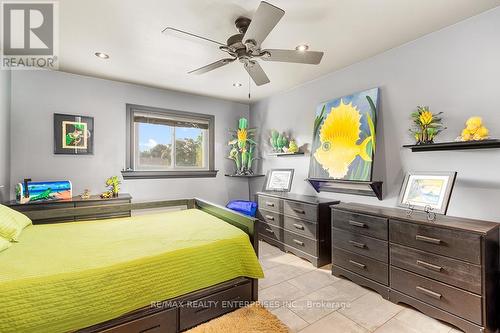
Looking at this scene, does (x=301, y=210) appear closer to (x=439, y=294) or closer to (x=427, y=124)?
(x=439, y=294)

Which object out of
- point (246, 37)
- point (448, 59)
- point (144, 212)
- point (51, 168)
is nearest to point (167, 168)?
point (144, 212)

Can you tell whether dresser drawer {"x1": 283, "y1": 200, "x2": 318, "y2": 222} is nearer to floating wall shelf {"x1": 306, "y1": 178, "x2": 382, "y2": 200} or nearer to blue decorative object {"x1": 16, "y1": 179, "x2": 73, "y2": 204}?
floating wall shelf {"x1": 306, "y1": 178, "x2": 382, "y2": 200}

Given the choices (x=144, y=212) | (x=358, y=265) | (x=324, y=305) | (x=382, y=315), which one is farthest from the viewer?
(x=144, y=212)

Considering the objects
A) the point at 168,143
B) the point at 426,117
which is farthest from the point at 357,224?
the point at 168,143

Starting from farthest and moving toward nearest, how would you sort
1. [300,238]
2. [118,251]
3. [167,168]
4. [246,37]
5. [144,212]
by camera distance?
[167,168]
[144,212]
[300,238]
[246,37]
[118,251]

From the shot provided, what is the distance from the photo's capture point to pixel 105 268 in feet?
4.71

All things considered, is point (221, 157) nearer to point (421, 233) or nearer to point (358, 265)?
point (358, 265)

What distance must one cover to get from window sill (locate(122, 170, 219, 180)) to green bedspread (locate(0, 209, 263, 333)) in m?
1.54

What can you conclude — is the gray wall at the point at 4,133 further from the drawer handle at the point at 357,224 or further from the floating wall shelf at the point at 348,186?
the drawer handle at the point at 357,224

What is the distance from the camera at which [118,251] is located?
5.50ft

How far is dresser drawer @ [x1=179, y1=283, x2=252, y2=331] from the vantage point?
1701 millimetres

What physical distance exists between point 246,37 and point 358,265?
2.44 m

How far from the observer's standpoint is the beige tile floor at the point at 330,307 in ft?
6.14

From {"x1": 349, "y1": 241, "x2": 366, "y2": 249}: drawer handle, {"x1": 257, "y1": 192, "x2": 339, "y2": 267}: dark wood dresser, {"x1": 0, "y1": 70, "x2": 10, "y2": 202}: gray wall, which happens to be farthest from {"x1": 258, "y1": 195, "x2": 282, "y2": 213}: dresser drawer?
{"x1": 0, "y1": 70, "x2": 10, "y2": 202}: gray wall
